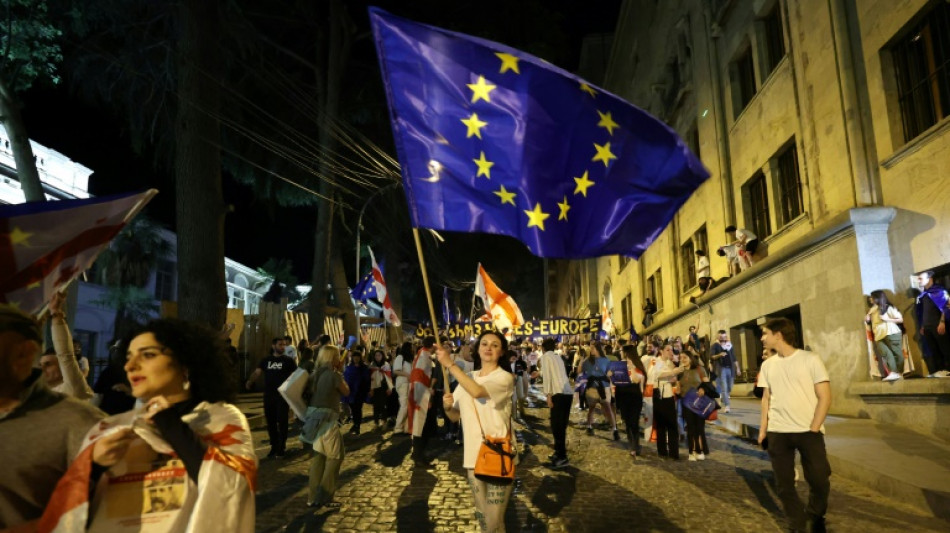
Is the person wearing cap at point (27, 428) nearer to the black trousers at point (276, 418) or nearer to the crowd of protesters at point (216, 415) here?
the crowd of protesters at point (216, 415)

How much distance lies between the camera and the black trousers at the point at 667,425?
9.89m

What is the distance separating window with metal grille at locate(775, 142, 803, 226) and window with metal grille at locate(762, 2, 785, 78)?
7.84 ft

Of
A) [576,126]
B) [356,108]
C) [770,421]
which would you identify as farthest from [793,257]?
[356,108]

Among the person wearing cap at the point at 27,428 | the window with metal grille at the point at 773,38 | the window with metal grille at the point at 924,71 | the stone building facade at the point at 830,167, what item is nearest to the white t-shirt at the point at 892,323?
the stone building facade at the point at 830,167

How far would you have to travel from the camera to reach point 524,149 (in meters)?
5.52

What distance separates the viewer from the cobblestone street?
243 inches

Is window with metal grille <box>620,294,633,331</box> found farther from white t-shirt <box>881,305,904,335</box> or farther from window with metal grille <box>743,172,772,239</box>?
white t-shirt <box>881,305,904,335</box>

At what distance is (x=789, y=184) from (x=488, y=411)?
14210 millimetres

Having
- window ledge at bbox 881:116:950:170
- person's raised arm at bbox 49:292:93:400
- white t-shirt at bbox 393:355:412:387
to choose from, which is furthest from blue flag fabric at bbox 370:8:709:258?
white t-shirt at bbox 393:355:412:387

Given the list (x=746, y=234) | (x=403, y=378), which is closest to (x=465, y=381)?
(x=403, y=378)

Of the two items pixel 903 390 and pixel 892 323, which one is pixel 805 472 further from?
pixel 892 323

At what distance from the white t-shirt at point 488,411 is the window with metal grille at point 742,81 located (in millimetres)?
16738

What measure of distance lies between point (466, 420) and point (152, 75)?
45.5ft

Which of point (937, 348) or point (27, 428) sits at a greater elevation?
point (937, 348)
